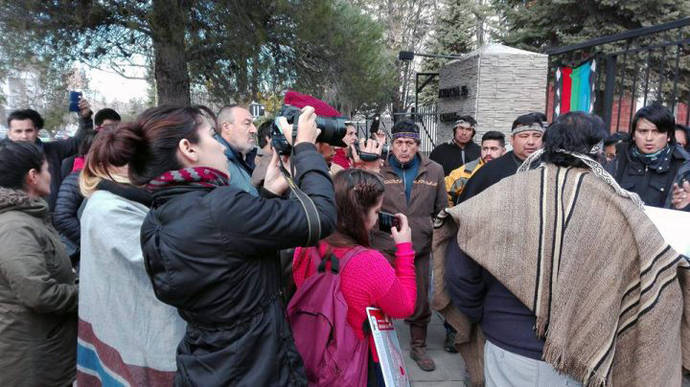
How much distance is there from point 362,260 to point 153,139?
83 centimetres

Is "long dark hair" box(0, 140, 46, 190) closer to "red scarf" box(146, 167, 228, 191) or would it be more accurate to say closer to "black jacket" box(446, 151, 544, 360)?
"red scarf" box(146, 167, 228, 191)

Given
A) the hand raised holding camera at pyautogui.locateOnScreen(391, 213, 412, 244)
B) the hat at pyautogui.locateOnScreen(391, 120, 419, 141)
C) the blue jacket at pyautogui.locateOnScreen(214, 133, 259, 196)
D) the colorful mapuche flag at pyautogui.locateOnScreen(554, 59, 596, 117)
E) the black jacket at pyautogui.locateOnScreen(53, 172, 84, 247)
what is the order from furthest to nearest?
the colorful mapuche flag at pyautogui.locateOnScreen(554, 59, 596, 117), the hat at pyautogui.locateOnScreen(391, 120, 419, 141), the black jacket at pyautogui.locateOnScreen(53, 172, 84, 247), the blue jacket at pyautogui.locateOnScreen(214, 133, 259, 196), the hand raised holding camera at pyautogui.locateOnScreen(391, 213, 412, 244)

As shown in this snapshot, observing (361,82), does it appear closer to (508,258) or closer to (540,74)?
(540,74)

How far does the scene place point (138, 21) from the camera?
15.1 feet

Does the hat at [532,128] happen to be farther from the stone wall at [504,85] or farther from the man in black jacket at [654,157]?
the stone wall at [504,85]

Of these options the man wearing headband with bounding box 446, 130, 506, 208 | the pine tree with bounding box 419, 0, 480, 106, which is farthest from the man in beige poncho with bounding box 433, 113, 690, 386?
the pine tree with bounding box 419, 0, 480, 106

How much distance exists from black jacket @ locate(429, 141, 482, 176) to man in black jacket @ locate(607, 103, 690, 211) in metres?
2.17

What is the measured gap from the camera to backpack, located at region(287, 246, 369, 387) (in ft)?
5.33

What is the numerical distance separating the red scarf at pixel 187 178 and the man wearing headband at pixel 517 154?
7.32ft

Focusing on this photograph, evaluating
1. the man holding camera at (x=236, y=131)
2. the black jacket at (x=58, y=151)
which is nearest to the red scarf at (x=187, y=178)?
the man holding camera at (x=236, y=131)

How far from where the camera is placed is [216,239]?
1.23m

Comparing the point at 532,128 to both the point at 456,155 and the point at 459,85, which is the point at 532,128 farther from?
the point at 459,85

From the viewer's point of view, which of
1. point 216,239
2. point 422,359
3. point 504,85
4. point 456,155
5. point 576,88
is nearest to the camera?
point 216,239

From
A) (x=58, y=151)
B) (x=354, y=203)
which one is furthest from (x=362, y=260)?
(x=58, y=151)
